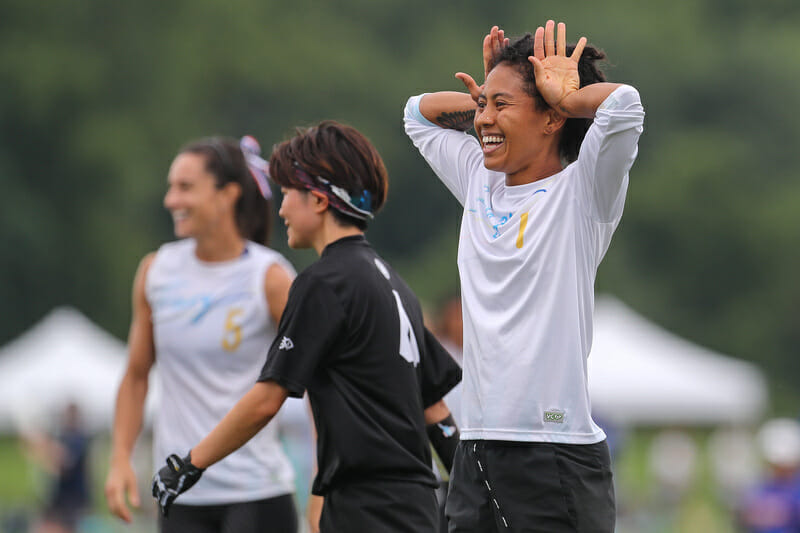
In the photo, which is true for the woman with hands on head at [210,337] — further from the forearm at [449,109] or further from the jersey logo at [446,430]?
the forearm at [449,109]

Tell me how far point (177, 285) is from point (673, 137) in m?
45.3

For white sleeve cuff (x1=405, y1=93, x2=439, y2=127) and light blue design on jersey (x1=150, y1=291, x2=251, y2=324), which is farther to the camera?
light blue design on jersey (x1=150, y1=291, x2=251, y2=324)

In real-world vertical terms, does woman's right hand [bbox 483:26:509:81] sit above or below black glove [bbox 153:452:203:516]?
above

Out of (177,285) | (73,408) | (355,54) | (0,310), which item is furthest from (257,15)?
(177,285)

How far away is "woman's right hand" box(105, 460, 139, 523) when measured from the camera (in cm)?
554

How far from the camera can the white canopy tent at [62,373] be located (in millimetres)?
25234

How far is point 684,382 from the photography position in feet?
91.0

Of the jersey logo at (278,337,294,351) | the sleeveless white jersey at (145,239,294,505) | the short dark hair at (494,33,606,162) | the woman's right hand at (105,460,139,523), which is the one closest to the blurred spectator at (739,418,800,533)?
the sleeveless white jersey at (145,239,294,505)

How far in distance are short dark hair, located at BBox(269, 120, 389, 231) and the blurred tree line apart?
3011 cm

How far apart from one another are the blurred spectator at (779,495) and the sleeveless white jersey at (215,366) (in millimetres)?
6294

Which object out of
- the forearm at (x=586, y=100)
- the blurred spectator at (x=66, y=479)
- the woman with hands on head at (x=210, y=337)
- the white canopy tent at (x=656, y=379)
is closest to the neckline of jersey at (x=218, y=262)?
the woman with hands on head at (x=210, y=337)

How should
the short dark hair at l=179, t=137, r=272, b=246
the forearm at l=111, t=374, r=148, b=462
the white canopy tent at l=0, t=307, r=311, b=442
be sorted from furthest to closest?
the white canopy tent at l=0, t=307, r=311, b=442 < the short dark hair at l=179, t=137, r=272, b=246 < the forearm at l=111, t=374, r=148, b=462

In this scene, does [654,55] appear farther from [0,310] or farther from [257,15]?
[0,310]

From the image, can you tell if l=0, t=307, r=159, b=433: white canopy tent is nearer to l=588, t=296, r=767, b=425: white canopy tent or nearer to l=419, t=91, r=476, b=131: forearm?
l=588, t=296, r=767, b=425: white canopy tent
